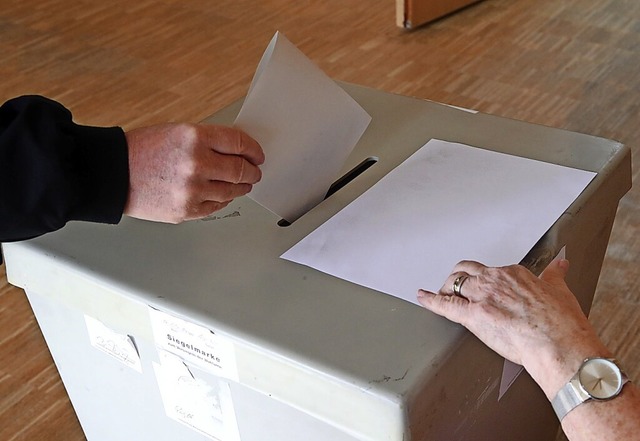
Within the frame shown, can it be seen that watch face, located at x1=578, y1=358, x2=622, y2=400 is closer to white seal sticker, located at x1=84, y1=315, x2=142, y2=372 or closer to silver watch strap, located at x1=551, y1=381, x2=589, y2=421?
silver watch strap, located at x1=551, y1=381, x2=589, y2=421

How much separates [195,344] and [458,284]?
240 millimetres

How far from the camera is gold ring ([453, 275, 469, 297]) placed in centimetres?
64

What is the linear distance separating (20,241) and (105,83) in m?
1.73

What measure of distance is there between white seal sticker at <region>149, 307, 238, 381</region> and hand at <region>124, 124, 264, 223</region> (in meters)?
0.10

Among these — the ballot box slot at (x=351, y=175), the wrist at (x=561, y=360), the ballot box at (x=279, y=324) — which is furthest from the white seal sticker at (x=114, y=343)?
the wrist at (x=561, y=360)

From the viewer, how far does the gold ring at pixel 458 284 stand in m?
0.64

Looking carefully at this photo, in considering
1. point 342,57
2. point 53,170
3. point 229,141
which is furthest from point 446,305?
point 342,57

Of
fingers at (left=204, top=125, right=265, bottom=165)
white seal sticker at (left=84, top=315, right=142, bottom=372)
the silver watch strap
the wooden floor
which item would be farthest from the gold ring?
the wooden floor

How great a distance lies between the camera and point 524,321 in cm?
64

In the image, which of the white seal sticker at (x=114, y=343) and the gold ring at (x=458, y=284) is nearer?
the gold ring at (x=458, y=284)

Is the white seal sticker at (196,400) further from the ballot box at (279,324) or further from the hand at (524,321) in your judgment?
the hand at (524,321)

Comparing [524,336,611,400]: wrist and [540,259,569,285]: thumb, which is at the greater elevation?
[540,259,569,285]: thumb

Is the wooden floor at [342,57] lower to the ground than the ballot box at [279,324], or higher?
lower

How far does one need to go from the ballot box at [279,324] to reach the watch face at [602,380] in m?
0.09
